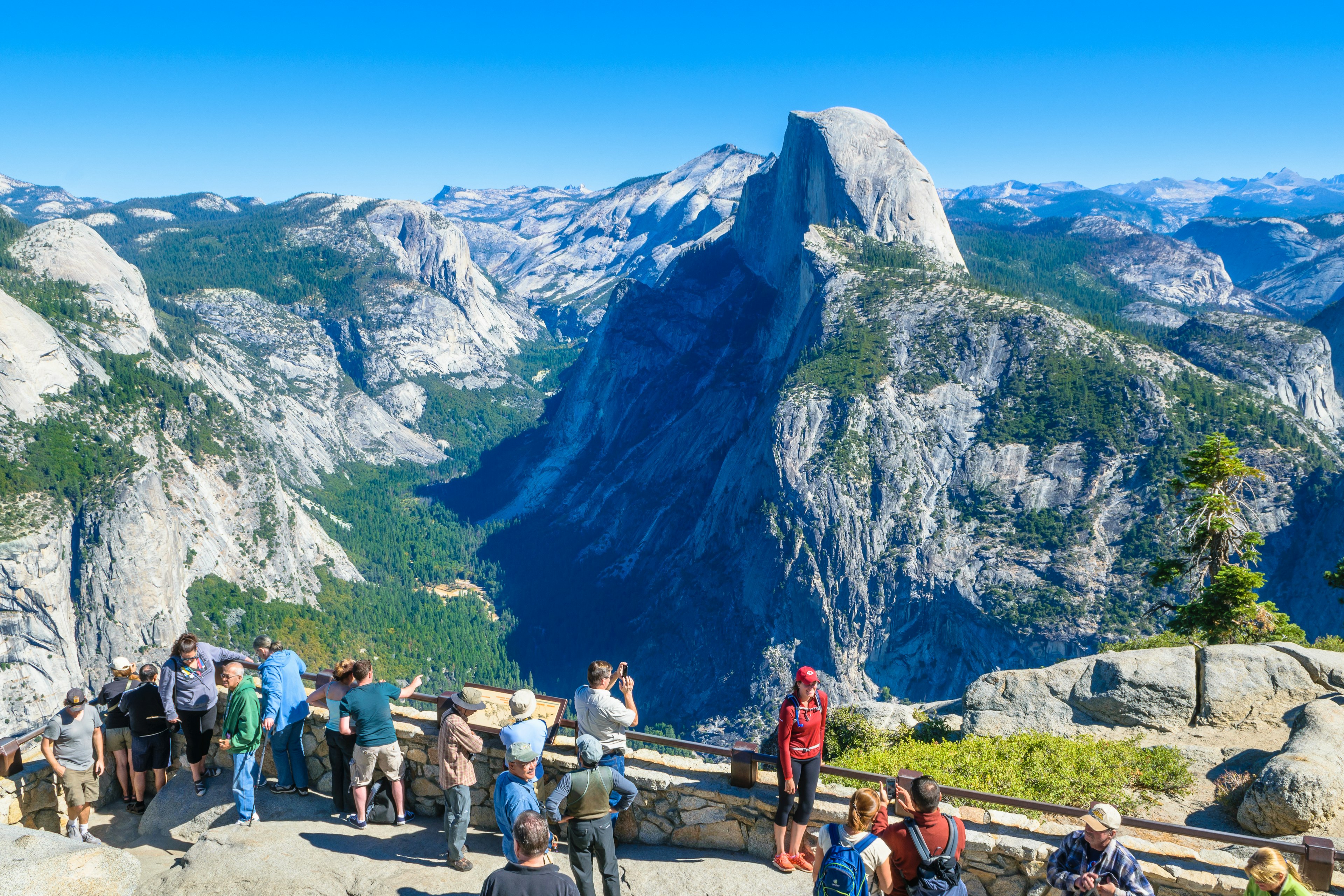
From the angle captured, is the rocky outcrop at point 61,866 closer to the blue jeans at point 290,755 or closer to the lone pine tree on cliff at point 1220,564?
the blue jeans at point 290,755

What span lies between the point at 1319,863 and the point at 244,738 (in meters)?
17.3

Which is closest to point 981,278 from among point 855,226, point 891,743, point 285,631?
point 855,226

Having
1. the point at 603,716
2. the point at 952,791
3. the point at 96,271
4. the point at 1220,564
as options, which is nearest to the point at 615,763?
the point at 603,716

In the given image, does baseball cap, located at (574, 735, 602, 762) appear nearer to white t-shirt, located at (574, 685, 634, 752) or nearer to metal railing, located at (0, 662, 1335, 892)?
white t-shirt, located at (574, 685, 634, 752)

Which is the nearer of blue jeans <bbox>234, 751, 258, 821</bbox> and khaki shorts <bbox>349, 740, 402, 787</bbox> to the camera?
khaki shorts <bbox>349, 740, 402, 787</bbox>

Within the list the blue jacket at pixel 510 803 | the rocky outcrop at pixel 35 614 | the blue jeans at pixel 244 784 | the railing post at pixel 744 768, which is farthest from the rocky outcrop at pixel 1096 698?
the rocky outcrop at pixel 35 614

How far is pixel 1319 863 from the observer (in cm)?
1026

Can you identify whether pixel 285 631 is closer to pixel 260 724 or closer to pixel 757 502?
pixel 757 502

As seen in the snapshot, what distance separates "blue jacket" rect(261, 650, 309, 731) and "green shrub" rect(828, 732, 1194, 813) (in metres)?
11.3

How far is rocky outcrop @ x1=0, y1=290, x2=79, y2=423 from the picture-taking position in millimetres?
102188

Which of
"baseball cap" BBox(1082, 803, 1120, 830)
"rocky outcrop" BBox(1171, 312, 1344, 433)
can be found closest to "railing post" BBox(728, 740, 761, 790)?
"baseball cap" BBox(1082, 803, 1120, 830)

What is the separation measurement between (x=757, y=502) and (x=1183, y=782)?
96.2m

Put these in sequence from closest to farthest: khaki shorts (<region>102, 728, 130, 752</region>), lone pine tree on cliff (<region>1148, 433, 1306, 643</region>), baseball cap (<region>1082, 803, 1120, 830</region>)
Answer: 1. baseball cap (<region>1082, 803, 1120, 830</region>)
2. khaki shorts (<region>102, 728, 130, 752</region>)
3. lone pine tree on cliff (<region>1148, 433, 1306, 643</region>)

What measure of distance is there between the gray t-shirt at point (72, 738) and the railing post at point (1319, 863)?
→ 2026cm
